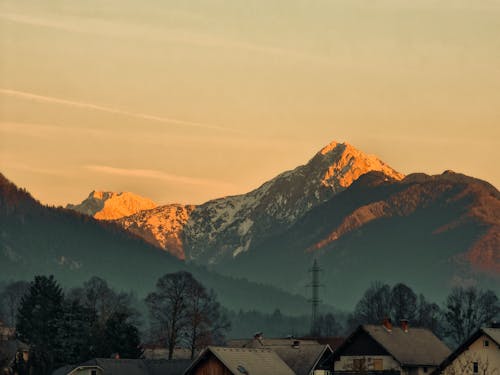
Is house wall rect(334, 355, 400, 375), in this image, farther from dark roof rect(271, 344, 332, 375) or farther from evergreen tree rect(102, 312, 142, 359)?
evergreen tree rect(102, 312, 142, 359)

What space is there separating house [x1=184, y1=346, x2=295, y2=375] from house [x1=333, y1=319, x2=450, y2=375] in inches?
258

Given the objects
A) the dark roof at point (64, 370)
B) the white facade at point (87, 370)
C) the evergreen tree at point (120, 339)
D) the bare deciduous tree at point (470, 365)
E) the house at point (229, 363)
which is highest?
the evergreen tree at point (120, 339)

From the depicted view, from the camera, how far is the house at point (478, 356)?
410 ft

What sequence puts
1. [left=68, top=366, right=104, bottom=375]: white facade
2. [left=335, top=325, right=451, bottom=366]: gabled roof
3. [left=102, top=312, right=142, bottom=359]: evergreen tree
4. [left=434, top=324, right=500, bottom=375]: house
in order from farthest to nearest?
[left=102, top=312, right=142, bottom=359]: evergreen tree < [left=68, top=366, right=104, bottom=375]: white facade < [left=335, top=325, right=451, bottom=366]: gabled roof < [left=434, top=324, right=500, bottom=375]: house

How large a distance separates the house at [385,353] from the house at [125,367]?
2210 centimetres

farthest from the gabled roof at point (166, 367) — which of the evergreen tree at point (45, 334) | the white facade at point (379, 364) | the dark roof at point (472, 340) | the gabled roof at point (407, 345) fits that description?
the dark roof at point (472, 340)

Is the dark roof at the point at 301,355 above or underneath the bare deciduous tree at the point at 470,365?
above

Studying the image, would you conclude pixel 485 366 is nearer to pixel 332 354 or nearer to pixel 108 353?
pixel 332 354

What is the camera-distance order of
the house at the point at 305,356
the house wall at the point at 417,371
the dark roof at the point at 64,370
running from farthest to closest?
the dark roof at the point at 64,370 → the house at the point at 305,356 → the house wall at the point at 417,371

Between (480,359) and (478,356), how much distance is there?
388 mm

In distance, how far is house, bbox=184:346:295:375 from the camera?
135000mm

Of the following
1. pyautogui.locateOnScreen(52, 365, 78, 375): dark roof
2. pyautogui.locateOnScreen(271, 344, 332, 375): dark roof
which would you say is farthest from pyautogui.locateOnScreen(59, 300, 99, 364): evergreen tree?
pyautogui.locateOnScreen(271, 344, 332, 375): dark roof

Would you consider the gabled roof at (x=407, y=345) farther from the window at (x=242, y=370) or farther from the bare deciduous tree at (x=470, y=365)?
the bare deciduous tree at (x=470, y=365)

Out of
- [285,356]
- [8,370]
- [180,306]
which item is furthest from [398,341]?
[180,306]
